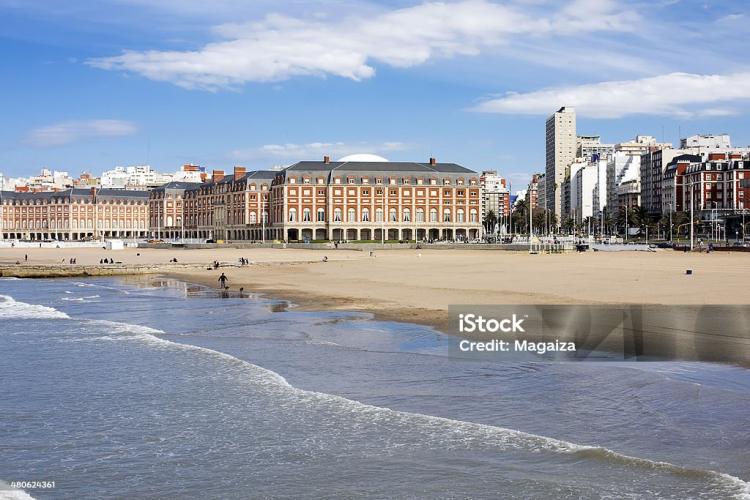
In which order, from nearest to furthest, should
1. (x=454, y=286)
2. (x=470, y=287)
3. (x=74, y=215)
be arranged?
(x=470, y=287) → (x=454, y=286) → (x=74, y=215)

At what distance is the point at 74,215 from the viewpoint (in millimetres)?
183125

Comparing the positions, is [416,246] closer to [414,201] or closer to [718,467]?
[414,201]

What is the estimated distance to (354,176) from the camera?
120 m

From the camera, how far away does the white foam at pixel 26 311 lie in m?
30.4

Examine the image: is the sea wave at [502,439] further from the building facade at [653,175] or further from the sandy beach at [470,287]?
the building facade at [653,175]

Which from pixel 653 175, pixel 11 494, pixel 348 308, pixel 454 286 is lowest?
pixel 11 494

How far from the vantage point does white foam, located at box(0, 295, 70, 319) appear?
3042cm

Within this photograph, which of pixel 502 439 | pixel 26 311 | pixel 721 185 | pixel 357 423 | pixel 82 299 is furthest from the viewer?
pixel 721 185

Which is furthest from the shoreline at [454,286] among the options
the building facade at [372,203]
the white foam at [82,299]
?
the building facade at [372,203]

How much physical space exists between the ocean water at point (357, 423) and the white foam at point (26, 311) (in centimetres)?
858

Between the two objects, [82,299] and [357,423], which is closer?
[357,423]

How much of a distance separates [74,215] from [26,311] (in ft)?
529

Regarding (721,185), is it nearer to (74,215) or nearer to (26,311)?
(74,215)

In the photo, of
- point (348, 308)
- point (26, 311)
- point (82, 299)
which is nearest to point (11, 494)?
point (348, 308)
